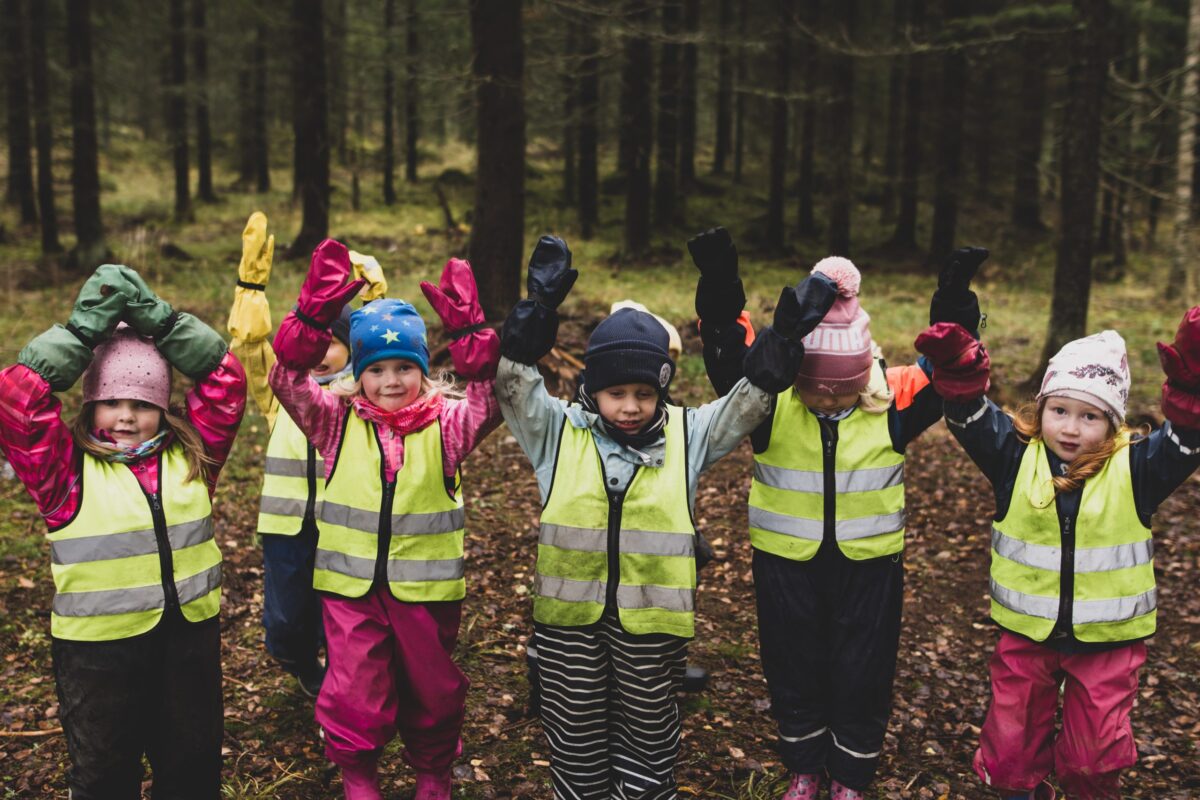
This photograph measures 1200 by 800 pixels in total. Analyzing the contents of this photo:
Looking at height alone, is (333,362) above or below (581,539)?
above

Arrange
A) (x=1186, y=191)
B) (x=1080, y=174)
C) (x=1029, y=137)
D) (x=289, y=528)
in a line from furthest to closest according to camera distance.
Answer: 1. (x=1029, y=137)
2. (x=1186, y=191)
3. (x=1080, y=174)
4. (x=289, y=528)

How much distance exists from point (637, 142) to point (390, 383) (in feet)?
51.6

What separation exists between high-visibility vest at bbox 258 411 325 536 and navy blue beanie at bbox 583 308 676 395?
163 cm

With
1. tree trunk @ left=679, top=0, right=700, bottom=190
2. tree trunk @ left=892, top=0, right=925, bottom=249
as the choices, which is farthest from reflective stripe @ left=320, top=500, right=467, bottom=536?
tree trunk @ left=679, top=0, right=700, bottom=190

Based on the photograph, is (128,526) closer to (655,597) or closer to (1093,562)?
(655,597)

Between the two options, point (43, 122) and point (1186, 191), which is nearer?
point (1186, 191)

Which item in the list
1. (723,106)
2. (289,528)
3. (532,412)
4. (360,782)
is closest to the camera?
(532,412)

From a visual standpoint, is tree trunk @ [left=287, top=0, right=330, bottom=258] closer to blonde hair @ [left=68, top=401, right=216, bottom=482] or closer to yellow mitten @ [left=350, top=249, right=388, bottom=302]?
yellow mitten @ [left=350, top=249, right=388, bottom=302]

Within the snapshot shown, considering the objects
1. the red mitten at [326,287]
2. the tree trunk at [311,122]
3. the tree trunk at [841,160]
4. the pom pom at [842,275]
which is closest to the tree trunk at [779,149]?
the tree trunk at [841,160]

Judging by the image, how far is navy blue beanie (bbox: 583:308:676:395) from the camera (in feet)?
10.6

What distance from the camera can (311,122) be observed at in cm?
1703

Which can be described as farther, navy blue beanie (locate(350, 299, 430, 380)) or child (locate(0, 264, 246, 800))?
navy blue beanie (locate(350, 299, 430, 380))

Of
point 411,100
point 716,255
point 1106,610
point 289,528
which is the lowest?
point 289,528

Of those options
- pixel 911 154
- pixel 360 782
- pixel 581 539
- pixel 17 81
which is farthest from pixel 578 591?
pixel 911 154
